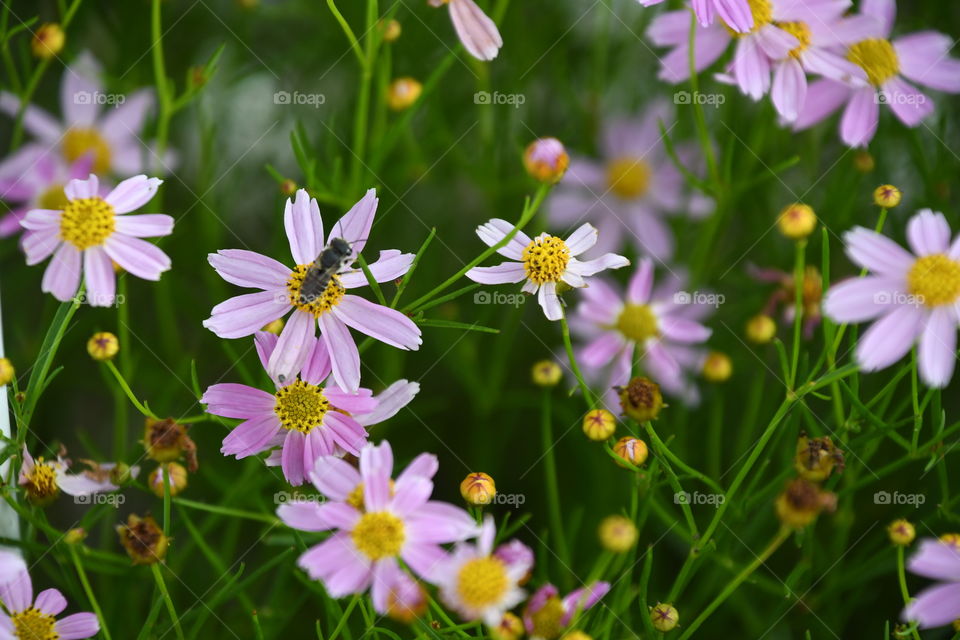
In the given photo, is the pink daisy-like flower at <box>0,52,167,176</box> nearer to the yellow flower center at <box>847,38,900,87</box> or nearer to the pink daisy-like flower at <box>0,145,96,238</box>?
the pink daisy-like flower at <box>0,145,96,238</box>

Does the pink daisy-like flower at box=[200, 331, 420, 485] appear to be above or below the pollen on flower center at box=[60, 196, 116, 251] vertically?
below

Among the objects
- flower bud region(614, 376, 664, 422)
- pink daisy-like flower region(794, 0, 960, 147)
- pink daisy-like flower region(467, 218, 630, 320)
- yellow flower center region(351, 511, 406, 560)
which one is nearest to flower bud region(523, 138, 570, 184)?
pink daisy-like flower region(467, 218, 630, 320)

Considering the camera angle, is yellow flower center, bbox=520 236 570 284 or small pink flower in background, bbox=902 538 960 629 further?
yellow flower center, bbox=520 236 570 284

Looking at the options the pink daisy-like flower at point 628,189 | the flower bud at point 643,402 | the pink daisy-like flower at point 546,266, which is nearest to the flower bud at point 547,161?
the pink daisy-like flower at point 546,266

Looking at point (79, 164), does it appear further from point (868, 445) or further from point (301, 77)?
point (868, 445)

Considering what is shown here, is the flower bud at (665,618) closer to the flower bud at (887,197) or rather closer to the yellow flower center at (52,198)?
the flower bud at (887,197)

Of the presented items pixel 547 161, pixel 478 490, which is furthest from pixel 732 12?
pixel 478 490

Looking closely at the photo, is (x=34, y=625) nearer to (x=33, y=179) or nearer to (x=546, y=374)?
(x=546, y=374)
